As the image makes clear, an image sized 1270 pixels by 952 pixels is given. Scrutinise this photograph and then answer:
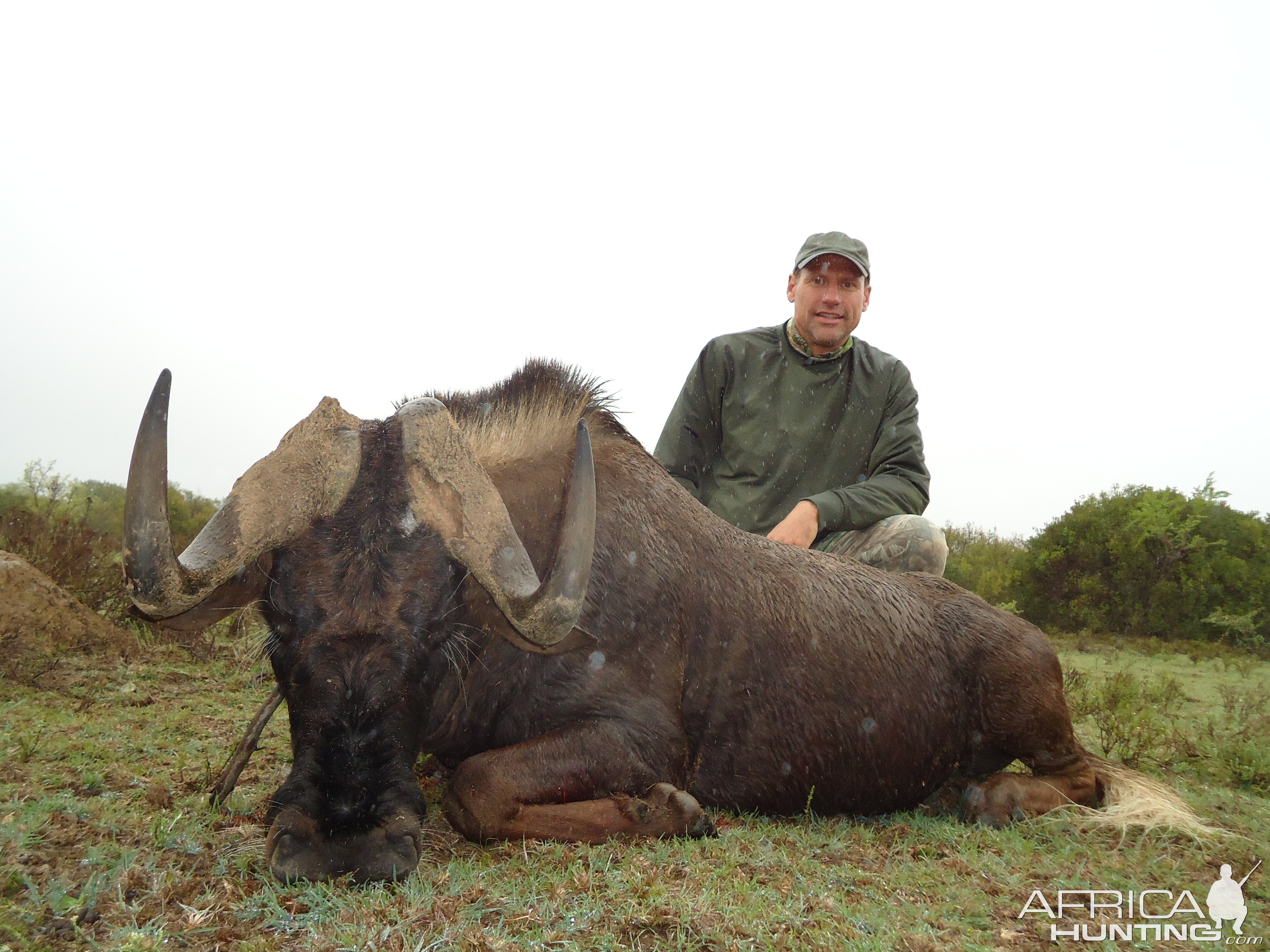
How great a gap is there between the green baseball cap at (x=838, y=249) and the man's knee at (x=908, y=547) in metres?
1.89

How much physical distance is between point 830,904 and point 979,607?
2.47m

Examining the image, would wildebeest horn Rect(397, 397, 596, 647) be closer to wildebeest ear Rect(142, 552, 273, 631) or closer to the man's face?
wildebeest ear Rect(142, 552, 273, 631)

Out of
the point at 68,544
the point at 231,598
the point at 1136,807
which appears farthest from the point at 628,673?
the point at 68,544

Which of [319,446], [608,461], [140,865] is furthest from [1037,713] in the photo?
[140,865]

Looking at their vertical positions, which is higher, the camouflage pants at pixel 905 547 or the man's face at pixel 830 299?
the man's face at pixel 830 299

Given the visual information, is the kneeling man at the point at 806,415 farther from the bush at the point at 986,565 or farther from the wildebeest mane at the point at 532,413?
the bush at the point at 986,565

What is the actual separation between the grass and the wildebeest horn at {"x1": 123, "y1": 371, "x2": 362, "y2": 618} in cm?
82

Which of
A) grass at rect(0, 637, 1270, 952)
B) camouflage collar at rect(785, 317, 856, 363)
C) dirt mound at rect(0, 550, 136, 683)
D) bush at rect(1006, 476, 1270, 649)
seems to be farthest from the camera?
bush at rect(1006, 476, 1270, 649)

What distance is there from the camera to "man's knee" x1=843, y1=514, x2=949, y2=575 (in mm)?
5426

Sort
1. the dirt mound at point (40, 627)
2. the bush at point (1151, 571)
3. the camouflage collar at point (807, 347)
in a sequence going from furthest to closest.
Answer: the bush at point (1151, 571) < the camouflage collar at point (807, 347) < the dirt mound at point (40, 627)

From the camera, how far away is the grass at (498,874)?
2.20 m

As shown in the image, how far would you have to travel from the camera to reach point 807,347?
634cm

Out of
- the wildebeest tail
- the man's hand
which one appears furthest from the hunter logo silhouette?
the man's hand
